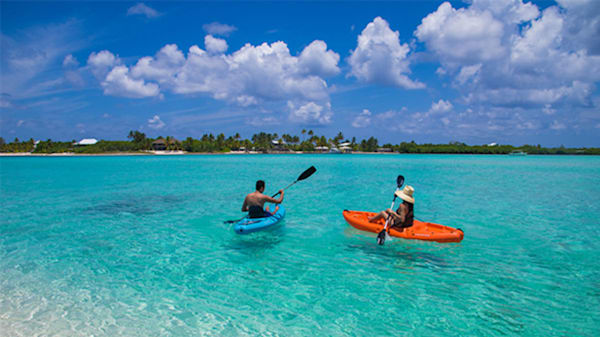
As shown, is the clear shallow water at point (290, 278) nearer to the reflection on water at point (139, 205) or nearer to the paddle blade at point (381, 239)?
the paddle blade at point (381, 239)

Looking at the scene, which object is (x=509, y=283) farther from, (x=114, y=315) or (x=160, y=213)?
(x=160, y=213)

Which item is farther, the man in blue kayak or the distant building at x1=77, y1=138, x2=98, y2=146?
the distant building at x1=77, y1=138, x2=98, y2=146

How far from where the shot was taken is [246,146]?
158750mm

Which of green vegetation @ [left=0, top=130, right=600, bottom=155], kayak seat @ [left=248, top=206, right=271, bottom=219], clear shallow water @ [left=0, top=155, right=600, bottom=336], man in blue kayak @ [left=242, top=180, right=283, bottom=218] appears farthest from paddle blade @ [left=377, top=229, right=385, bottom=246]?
green vegetation @ [left=0, top=130, right=600, bottom=155]

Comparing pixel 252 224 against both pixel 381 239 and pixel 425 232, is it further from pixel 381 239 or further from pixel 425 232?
pixel 425 232

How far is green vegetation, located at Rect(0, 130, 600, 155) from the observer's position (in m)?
132

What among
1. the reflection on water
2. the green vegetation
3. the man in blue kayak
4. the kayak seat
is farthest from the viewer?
the green vegetation

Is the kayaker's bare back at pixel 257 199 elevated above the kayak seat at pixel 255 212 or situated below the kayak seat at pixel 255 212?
above

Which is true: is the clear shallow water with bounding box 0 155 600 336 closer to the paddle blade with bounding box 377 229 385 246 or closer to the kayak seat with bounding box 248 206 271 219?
the paddle blade with bounding box 377 229 385 246

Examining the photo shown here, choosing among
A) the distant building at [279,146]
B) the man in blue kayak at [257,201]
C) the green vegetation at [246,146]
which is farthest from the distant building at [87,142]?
the man in blue kayak at [257,201]

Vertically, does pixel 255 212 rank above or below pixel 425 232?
above

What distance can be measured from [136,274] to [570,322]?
8.57 metres

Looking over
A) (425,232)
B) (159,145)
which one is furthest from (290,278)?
(159,145)

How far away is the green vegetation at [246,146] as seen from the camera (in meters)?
132
